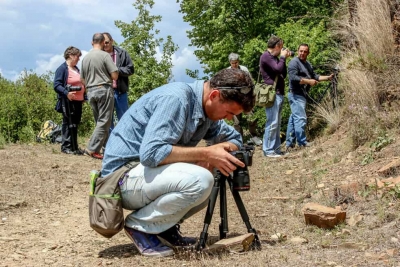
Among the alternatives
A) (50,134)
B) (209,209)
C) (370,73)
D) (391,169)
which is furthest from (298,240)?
(50,134)

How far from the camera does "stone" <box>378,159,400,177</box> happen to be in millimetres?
5344

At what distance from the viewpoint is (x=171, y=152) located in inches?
145

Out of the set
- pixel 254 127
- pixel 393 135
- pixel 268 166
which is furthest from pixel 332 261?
pixel 254 127

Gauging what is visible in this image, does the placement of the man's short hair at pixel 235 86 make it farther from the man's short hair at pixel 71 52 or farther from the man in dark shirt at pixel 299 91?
the man's short hair at pixel 71 52

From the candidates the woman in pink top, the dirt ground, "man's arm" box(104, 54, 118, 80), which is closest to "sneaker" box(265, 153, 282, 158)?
the dirt ground

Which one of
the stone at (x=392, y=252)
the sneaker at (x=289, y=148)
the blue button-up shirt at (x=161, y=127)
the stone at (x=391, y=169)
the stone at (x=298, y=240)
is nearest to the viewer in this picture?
the stone at (x=392, y=252)

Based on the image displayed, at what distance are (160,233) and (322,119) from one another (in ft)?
22.2

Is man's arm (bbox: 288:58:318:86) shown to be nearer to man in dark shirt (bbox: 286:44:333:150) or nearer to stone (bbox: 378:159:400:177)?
man in dark shirt (bbox: 286:44:333:150)

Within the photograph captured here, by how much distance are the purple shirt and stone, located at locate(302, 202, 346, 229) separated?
15.2ft

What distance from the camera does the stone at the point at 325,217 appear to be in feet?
14.3

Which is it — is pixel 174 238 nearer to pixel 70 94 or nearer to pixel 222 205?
pixel 222 205

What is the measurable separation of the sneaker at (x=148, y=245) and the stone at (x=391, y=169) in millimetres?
2424

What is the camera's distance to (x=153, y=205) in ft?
12.7

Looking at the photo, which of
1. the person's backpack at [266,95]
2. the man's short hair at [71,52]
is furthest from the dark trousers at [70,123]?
the person's backpack at [266,95]
